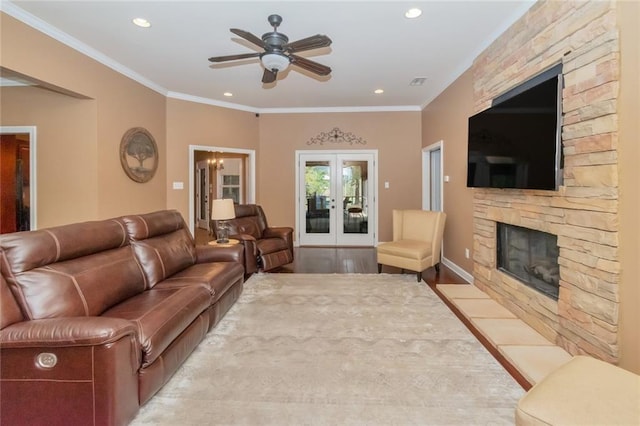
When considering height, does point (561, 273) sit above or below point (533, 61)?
below

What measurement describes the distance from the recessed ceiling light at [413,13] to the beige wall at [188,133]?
4.11m

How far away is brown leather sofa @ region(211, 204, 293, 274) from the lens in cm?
443

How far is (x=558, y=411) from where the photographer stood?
1.12 meters

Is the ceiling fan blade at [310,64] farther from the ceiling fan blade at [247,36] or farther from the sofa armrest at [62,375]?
the sofa armrest at [62,375]

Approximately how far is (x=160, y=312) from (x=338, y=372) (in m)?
1.19

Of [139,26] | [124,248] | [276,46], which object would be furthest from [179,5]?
[124,248]

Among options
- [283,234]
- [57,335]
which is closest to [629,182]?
[57,335]

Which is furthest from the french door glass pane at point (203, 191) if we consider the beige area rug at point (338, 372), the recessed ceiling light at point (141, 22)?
the beige area rug at point (338, 372)

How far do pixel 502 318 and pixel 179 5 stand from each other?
4.11 meters

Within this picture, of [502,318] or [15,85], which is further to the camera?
[15,85]

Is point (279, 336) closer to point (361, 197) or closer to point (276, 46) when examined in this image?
point (276, 46)

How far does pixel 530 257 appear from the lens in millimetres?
2947

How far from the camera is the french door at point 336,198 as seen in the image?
669 cm

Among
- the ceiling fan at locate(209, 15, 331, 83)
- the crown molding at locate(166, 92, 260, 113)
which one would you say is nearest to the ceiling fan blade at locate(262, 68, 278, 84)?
the ceiling fan at locate(209, 15, 331, 83)
